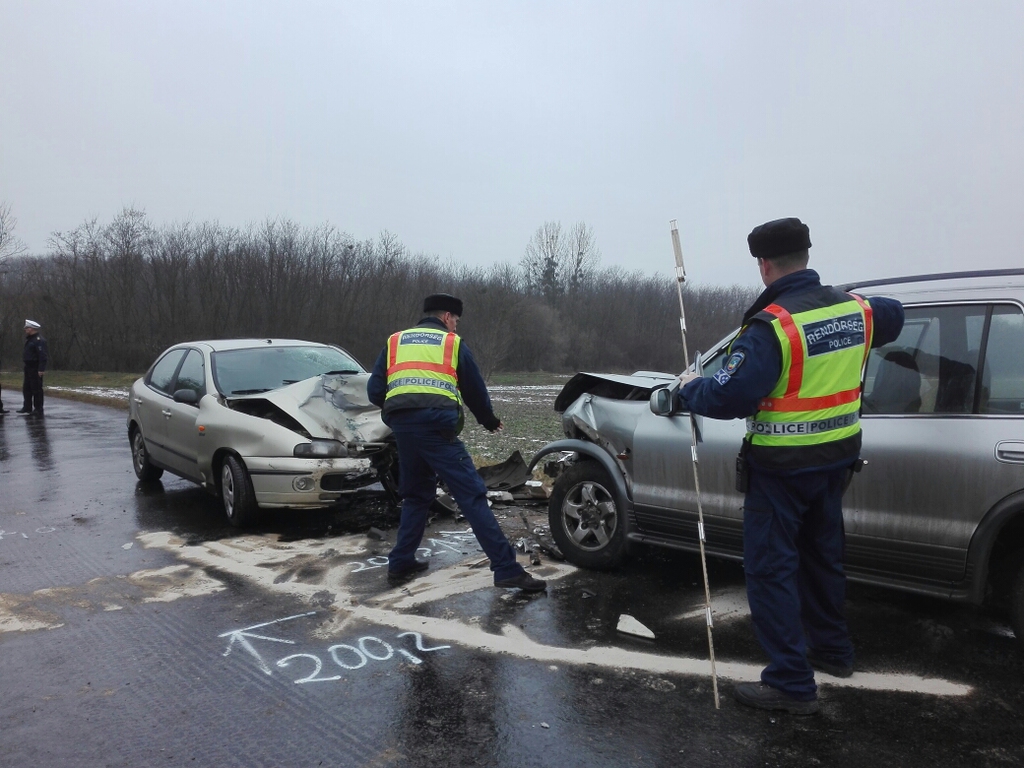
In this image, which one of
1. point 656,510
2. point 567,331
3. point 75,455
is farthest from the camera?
point 567,331

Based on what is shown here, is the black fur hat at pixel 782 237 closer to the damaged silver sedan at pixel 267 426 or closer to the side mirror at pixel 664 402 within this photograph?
the side mirror at pixel 664 402

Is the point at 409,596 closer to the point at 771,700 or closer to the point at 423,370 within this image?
the point at 423,370

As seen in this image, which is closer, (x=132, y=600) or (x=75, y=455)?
(x=132, y=600)

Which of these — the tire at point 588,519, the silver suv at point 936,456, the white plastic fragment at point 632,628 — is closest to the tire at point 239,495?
the tire at point 588,519

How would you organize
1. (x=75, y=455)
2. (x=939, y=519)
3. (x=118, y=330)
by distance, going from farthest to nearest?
(x=118, y=330), (x=75, y=455), (x=939, y=519)

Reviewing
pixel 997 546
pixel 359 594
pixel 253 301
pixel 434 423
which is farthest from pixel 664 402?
pixel 253 301

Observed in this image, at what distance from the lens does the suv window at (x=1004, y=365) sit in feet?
11.8

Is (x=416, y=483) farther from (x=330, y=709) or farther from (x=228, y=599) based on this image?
(x=330, y=709)

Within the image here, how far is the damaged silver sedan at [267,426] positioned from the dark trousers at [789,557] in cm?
411

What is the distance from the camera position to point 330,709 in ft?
11.3

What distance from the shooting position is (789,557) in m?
3.41

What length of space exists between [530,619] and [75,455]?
9590mm

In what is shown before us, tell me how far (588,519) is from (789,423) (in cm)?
227

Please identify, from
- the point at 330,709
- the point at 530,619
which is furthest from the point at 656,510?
the point at 330,709
